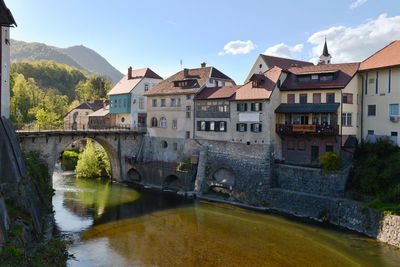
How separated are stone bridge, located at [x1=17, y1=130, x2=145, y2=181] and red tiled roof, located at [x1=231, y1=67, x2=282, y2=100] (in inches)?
678

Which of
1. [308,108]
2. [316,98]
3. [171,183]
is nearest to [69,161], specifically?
[171,183]

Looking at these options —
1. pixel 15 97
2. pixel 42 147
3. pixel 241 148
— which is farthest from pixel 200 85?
pixel 15 97

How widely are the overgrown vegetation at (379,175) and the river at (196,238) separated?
11.4 ft

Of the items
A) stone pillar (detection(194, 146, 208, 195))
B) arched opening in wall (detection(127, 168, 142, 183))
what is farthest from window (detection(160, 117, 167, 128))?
stone pillar (detection(194, 146, 208, 195))

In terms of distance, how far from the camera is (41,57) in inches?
7072

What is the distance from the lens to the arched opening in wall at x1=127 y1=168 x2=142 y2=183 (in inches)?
→ 1783

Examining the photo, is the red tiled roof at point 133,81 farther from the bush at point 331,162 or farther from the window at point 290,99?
the bush at point 331,162

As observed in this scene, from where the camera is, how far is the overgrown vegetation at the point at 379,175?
961 inches

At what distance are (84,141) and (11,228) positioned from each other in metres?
48.6

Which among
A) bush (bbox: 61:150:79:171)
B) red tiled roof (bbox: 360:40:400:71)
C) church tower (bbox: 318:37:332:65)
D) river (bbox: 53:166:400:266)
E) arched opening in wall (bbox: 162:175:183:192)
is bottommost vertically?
river (bbox: 53:166:400:266)

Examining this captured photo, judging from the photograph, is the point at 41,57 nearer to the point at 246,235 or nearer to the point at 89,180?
the point at 89,180

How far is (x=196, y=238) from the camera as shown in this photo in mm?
24562

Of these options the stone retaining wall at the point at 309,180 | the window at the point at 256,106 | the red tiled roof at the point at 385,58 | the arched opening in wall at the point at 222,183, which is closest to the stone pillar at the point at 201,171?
the arched opening in wall at the point at 222,183

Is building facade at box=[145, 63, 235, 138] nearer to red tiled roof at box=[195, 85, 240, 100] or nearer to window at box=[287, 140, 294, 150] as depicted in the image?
red tiled roof at box=[195, 85, 240, 100]
